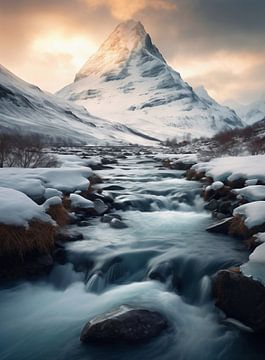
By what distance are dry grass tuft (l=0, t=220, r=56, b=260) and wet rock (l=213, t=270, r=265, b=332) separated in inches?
Answer: 195

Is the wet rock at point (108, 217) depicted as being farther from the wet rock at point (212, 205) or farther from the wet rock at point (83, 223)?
the wet rock at point (212, 205)

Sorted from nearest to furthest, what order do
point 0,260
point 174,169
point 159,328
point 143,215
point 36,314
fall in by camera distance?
1. point 159,328
2. point 36,314
3. point 0,260
4. point 143,215
5. point 174,169

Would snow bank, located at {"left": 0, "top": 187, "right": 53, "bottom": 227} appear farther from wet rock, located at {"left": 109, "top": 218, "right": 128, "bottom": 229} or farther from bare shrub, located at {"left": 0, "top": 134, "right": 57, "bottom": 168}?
bare shrub, located at {"left": 0, "top": 134, "right": 57, "bottom": 168}

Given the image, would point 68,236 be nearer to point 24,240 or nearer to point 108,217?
point 24,240

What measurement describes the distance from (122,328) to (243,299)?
232cm

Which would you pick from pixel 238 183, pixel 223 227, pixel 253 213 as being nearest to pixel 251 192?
pixel 223 227

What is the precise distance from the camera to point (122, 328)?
662 centimetres

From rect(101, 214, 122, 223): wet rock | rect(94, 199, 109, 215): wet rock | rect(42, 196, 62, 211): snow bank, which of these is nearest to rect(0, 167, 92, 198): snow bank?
rect(42, 196, 62, 211): snow bank

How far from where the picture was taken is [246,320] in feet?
22.5

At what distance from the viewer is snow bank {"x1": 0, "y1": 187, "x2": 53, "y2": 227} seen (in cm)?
955

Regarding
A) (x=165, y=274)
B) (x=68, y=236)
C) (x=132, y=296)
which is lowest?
(x=132, y=296)

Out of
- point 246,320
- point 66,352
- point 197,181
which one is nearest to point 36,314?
point 66,352

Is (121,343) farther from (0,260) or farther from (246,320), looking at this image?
(0,260)

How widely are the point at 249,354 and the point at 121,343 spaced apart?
7.56 ft
